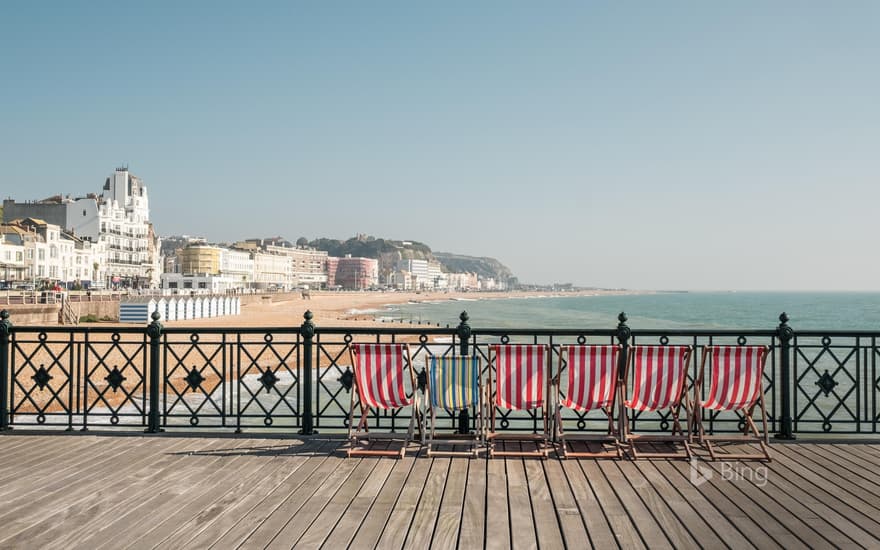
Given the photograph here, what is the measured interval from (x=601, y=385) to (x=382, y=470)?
6.85ft

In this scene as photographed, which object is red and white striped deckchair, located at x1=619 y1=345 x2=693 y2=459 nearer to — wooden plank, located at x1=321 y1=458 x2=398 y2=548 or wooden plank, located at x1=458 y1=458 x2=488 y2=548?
wooden plank, located at x1=458 y1=458 x2=488 y2=548

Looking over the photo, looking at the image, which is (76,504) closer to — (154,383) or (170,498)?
(170,498)

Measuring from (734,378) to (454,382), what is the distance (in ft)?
8.23

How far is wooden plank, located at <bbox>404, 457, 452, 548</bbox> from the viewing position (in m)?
3.86

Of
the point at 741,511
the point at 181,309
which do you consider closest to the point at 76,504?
the point at 741,511

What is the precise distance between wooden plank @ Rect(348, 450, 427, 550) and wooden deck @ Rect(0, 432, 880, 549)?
0.6 inches

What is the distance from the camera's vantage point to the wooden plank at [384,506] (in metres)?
3.85

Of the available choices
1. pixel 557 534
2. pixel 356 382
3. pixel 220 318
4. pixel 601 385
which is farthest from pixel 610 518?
pixel 220 318

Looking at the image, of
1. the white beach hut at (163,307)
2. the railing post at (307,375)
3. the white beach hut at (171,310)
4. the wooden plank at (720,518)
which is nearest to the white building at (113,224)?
the white beach hut at (171,310)

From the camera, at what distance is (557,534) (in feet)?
12.8

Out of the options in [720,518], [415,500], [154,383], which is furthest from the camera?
[154,383]

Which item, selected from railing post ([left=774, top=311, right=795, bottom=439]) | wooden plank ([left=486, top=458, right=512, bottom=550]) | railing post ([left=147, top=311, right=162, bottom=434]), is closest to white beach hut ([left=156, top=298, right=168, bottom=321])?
railing post ([left=147, top=311, right=162, bottom=434])

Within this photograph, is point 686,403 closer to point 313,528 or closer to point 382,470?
point 382,470

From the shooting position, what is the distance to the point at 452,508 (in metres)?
4.39
